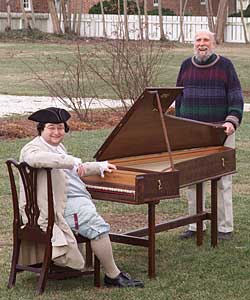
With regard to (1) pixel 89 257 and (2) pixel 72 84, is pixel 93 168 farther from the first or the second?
(2) pixel 72 84

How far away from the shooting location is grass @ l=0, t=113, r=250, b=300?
7395 mm

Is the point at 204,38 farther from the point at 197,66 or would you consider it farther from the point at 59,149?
the point at 59,149

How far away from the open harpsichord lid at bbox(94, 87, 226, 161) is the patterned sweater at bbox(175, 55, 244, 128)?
0.43m

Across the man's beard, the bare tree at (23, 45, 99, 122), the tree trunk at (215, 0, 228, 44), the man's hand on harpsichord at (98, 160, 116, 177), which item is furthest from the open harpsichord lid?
the tree trunk at (215, 0, 228, 44)

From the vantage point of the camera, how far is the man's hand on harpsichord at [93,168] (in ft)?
24.1

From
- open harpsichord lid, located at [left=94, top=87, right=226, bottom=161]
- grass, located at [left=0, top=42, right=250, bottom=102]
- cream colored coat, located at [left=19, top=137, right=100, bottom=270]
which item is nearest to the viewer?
cream colored coat, located at [left=19, top=137, right=100, bottom=270]

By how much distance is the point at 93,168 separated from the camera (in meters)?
7.46

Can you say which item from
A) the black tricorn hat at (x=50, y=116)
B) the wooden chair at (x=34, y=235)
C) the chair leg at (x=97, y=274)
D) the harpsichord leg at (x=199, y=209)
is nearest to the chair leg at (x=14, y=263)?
the wooden chair at (x=34, y=235)

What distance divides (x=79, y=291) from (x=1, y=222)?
9.37 feet

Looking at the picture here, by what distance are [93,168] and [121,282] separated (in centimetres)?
92

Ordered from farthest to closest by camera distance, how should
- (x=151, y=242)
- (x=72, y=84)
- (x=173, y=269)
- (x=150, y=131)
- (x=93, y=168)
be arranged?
(x=72, y=84), (x=173, y=269), (x=150, y=131), (x=151, y=242), (x=93, y=168)

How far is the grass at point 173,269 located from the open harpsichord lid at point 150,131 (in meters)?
0.99

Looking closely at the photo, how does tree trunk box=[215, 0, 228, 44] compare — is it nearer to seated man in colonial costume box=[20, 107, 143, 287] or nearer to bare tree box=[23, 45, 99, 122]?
bare tree box=[23, 45, 99, 122]

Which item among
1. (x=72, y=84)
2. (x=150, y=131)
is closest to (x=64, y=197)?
(x=150, y=131)
